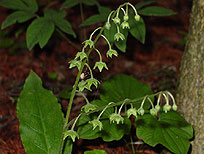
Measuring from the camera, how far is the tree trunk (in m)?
2.76

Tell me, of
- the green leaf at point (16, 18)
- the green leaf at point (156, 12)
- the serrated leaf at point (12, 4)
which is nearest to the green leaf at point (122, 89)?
the green leaf at point (156, 12)

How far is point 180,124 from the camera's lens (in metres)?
2.74

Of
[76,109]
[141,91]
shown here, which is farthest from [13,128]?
[141,91]

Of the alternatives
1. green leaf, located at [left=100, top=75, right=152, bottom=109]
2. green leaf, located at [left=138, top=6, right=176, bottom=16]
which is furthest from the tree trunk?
green leaf, located at [left=100, top=75, right=152, bottom=109]

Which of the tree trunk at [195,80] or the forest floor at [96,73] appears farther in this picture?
the forest floor at [96,73]

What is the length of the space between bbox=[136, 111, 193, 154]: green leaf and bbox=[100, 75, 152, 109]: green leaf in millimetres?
309

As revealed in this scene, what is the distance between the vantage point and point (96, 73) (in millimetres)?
3605

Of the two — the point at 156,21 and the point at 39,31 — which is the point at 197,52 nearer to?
the point at 39,31

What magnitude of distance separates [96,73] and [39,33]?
3.01 feet

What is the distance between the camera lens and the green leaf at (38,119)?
2531mm

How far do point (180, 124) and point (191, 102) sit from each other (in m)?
0.28

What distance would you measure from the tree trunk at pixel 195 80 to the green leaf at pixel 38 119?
1339mm

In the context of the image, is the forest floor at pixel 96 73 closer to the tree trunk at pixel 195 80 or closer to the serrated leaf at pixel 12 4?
the tree trunk at pixel 195 80

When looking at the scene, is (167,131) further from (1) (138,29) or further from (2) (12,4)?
(2) (12,4)
